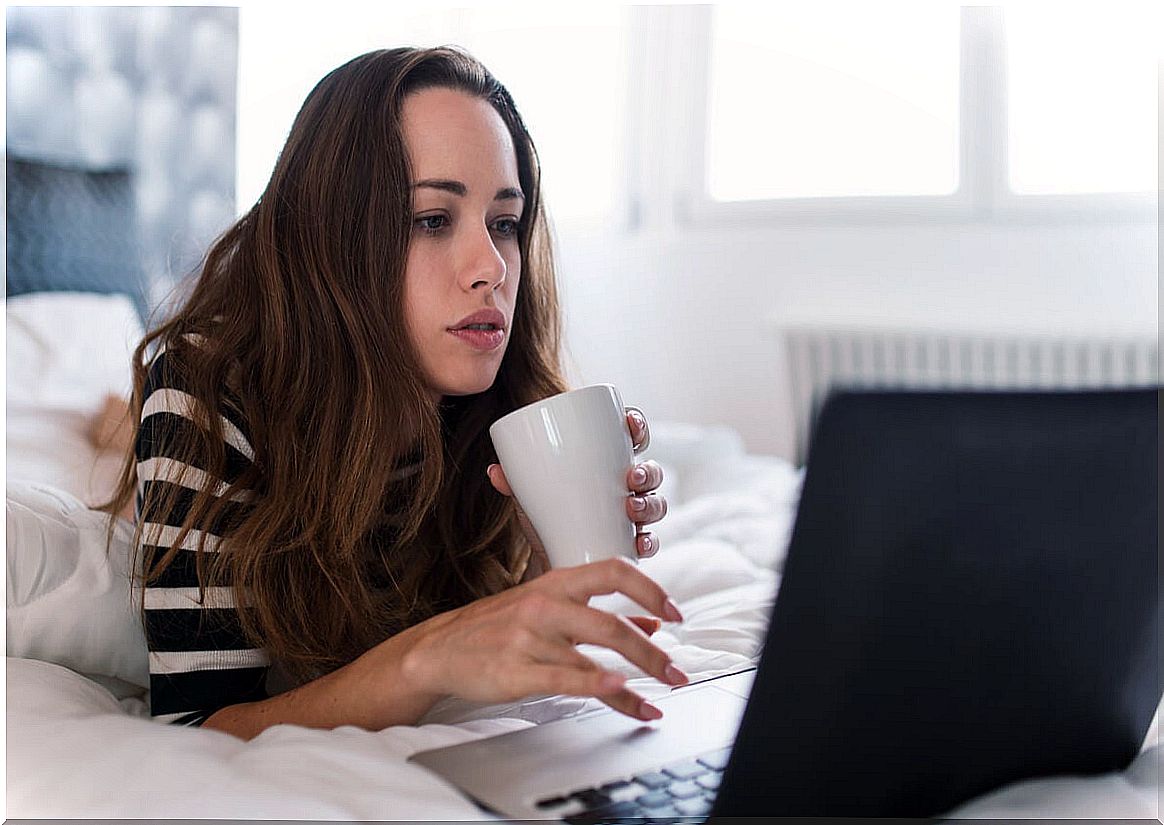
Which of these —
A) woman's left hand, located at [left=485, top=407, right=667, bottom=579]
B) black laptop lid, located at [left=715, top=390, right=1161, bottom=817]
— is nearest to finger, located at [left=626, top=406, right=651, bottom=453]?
woman's left hand, located at [left=485, top=407, right=667, bottom=579]

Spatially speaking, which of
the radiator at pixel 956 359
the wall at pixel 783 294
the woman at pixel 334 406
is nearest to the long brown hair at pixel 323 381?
the woman at pixel 334 406

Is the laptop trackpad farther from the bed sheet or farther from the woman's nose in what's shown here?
the woman's nose

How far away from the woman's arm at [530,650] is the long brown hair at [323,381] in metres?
0.17

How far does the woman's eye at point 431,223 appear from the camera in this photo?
923mm

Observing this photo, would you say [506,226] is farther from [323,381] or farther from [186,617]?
[186,617]

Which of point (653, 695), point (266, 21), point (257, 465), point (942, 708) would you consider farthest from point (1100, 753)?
point (266, 21)

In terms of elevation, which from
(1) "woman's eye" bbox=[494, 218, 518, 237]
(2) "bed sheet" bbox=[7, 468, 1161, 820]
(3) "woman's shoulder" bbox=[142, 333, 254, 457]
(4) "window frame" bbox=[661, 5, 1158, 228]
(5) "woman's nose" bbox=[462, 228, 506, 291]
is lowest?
(2) "bed sheet" bbox=[7, 468, 1161, 820]

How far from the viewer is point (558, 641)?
622 millimetres

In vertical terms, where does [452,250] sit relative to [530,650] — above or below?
above

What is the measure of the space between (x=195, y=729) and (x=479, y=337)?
0.38m

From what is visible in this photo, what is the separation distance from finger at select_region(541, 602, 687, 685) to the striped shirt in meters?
0.30

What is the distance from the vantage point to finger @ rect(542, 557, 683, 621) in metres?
0.62

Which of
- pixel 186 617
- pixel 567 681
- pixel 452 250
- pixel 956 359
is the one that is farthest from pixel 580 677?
pixel 956 359

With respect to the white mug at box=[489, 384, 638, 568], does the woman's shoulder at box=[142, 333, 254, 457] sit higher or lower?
higher
